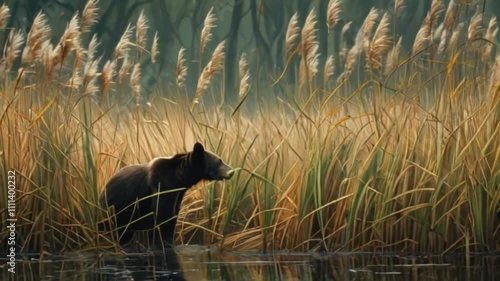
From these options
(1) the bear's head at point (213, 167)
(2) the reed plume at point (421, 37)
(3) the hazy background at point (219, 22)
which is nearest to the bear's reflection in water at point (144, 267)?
(1) the bear's head at point (213, 167)

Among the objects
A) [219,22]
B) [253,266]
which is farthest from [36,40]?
[219,22]

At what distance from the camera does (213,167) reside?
32.3 feet

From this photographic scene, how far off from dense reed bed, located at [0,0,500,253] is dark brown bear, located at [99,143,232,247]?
0.22 meters

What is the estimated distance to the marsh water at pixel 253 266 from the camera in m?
8.10

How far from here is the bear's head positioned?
9.78 m

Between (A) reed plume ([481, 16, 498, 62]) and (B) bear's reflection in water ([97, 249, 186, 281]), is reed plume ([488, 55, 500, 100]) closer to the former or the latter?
(A) reed plume ([481, 16, 498, 62])

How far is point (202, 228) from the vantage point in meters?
9.81

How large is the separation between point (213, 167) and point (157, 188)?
1.59 ft

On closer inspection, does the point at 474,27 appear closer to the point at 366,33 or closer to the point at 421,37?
the point at 421,37

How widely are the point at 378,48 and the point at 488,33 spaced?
3.67 ft

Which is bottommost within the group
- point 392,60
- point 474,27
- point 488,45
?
point 392,60

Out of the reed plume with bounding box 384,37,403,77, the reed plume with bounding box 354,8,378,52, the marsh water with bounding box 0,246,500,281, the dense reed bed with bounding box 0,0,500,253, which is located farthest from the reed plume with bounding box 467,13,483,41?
the marsh water with bounding box 0,246,500,281

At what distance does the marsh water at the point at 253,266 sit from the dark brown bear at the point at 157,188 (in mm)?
308

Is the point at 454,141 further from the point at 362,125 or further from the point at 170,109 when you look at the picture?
the point at 170,109
